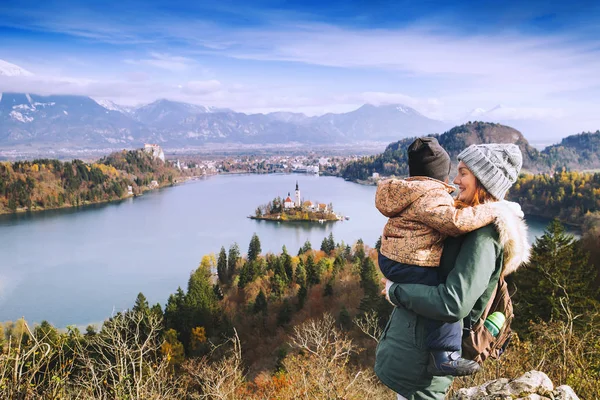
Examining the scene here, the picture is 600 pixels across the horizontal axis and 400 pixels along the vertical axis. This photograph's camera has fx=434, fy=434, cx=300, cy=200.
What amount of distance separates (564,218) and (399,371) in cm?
2889

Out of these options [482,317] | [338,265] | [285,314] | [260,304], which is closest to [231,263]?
[338,265]

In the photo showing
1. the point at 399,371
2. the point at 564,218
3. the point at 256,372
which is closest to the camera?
the point at 399,371

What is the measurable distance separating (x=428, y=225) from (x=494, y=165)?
212mm

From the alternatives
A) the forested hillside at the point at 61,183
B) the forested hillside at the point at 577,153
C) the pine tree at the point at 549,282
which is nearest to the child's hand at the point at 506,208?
the pine tree at the point at 549,282

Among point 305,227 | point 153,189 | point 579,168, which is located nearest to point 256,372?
point 305,227

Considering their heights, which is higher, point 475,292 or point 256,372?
point 475,292

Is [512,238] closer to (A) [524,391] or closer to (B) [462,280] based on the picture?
(B) [462,280]

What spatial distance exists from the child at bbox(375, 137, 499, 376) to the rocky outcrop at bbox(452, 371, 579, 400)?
0.67 m

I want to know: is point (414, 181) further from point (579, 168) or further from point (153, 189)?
point (579, 168)

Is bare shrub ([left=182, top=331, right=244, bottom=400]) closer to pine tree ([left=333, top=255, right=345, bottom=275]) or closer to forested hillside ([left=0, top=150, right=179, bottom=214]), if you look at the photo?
pine tree ([left=333, top=255, right=345, bottom=275])

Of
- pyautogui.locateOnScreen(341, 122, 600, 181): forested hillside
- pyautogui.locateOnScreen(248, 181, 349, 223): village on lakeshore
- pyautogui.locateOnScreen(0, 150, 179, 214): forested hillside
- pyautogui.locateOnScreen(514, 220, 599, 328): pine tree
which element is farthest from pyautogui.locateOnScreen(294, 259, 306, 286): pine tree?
pyautogui.locateOnScreen(341, 122, 600, 181): forested hillside

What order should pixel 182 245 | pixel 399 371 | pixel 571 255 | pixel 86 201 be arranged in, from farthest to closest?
pixel 86 201 < pixel 182 245 < pixel 571 255 < pixel 399 371

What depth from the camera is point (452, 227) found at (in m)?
0.90

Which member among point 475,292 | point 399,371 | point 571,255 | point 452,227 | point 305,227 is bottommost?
point 305,227
